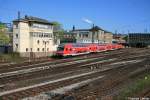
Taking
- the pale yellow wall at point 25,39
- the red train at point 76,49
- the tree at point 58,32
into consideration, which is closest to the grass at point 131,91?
the red train at point 76,49

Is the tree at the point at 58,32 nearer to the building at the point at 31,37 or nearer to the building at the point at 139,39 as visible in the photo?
the building at the point at 139,39

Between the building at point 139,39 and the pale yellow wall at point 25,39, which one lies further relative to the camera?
the building at point 139,39

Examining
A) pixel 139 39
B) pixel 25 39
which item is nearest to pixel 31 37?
pixel 25 39

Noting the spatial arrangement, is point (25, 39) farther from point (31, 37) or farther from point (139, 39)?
point (139, 39)

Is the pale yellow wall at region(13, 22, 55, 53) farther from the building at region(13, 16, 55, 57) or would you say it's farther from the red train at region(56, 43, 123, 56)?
the red train at region(56, 43, 123, 56)

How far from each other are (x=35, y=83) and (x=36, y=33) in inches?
1731

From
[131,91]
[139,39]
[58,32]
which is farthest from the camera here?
[58,32]

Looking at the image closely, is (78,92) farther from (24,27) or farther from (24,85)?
(24,27)

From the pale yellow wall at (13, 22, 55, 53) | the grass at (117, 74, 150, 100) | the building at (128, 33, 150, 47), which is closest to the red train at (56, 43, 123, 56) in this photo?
the pale yellow wall at (13, 22, 55, 53)

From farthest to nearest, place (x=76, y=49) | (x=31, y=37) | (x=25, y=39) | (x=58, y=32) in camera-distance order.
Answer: (x=58, y=32) < (x=31, y=37) < (x=25, y=39) < (x=76, y=49)

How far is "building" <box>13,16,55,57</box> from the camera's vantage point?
6259 cm

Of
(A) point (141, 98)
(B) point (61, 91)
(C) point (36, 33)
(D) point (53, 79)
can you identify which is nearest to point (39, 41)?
(C) point (36, 33)

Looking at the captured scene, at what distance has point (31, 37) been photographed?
216ft

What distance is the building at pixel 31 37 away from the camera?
62.6 meters
